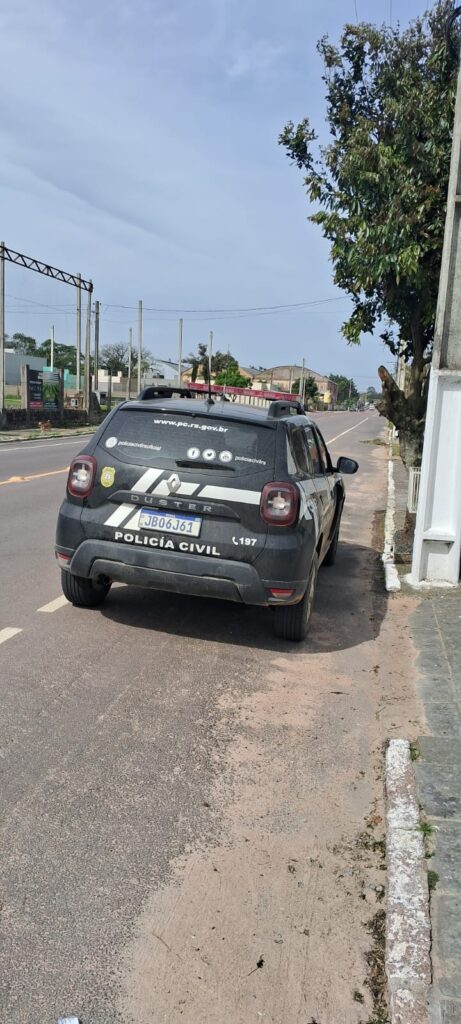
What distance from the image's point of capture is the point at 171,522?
5344 millimetres

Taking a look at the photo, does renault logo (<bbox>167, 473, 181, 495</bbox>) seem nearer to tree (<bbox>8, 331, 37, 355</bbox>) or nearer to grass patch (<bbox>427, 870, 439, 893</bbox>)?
grass patch (<bbox>427, 870, 439, 893</bbox>)

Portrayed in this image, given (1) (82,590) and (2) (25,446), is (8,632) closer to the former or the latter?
(1) (82,590)

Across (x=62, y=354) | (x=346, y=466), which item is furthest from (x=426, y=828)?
(x=62, y=354)

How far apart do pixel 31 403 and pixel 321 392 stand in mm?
149973

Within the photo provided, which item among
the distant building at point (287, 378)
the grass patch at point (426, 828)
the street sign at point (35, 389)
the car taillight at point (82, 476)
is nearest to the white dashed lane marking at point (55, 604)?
the car taillight at point (82, 476)

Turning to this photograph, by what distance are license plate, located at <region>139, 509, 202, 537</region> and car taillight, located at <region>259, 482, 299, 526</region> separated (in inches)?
17.6

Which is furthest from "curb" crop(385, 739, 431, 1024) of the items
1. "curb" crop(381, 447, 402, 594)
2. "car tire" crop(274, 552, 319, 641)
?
"curb" crop(381, 447, 402, 594)

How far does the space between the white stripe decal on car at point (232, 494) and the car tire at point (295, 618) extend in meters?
0.77

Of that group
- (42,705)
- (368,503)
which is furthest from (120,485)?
(368,503)

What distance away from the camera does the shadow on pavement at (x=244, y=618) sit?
5824 mm

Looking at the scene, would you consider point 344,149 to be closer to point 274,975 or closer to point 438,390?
point 438,390

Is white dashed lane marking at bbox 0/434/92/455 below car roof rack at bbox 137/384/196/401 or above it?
below

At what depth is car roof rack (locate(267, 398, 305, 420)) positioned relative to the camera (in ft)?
18.7

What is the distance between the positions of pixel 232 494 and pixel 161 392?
159cm
